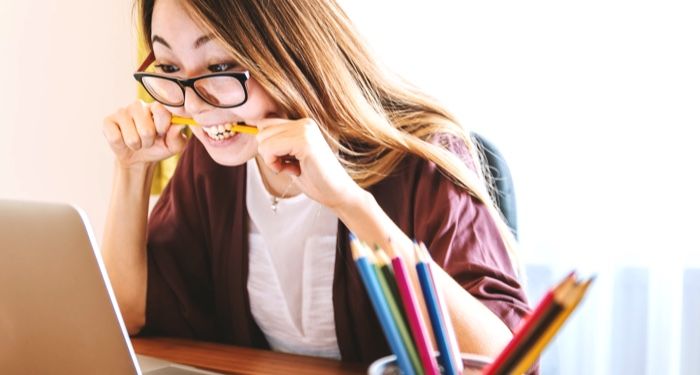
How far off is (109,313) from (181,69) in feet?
1.64

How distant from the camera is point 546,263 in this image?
1790mm

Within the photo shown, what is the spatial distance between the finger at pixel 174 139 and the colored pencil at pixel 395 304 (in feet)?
2.80

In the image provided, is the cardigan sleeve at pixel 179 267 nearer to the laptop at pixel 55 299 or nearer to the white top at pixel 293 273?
the white top at pixel 293 273

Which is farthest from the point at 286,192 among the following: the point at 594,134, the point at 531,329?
the point at 531,329

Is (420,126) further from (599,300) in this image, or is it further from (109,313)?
(599,300)

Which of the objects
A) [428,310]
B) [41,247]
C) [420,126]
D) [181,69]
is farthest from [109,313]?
[420,126]

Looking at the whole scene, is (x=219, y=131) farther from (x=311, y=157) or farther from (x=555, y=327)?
(x=555, y=327)

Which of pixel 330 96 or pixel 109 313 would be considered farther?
pixel 330 96

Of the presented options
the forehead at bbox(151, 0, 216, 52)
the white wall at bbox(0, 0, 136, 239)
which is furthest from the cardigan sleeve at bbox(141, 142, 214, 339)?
the white wall at bbox(0, 0, 136, 239)

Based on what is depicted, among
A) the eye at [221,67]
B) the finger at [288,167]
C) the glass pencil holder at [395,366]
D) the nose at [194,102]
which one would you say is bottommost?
the glass pencil holder at [395,366]

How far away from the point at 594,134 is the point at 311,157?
99 centimetres

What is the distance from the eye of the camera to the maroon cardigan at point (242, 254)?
40.8 inches

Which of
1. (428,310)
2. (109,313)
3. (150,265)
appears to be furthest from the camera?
(150,265)

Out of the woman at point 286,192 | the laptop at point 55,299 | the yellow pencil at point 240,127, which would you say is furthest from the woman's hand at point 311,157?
the laptop at point 55,299
